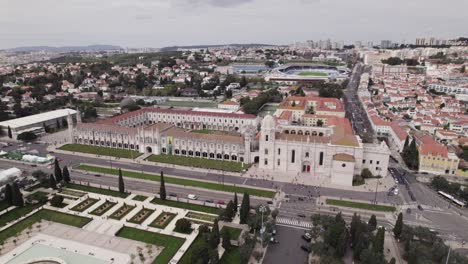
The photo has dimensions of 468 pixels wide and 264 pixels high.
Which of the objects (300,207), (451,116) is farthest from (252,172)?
(451,116)

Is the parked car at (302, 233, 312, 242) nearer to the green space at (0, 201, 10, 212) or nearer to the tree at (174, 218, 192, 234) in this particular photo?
the tree at (174, 218, 192, 234)

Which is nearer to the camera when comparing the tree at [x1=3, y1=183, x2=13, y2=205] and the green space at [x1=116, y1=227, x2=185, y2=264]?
the green space at [x1=116, y1=227, x2=185, y2=264]

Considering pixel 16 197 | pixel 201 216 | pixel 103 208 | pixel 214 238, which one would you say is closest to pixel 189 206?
pixel 201 216

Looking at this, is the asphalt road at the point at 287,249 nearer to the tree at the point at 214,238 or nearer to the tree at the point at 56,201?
the tree at the point at 214,238

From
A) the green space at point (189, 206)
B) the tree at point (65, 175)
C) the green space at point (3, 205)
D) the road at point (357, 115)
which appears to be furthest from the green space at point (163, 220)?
the road at point (357, 115)

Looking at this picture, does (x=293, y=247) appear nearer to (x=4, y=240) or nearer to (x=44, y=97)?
(x=4, y=240)

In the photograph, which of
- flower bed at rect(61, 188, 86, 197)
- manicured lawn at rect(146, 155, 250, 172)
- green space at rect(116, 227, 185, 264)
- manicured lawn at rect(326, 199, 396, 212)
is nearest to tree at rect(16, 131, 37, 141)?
manicured lawn at rect(146, 155, 250, 172)
